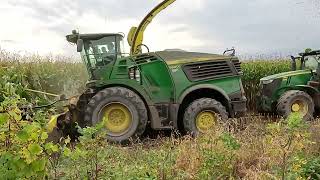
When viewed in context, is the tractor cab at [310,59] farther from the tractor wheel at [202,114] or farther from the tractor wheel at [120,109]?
the tractor wheel at [120,109]

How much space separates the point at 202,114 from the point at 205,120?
0.13 m

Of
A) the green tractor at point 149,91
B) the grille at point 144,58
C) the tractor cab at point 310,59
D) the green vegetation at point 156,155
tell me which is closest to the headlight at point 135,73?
the green tractor at point 149,91

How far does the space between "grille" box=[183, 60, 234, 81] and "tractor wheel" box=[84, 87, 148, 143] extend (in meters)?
1.20

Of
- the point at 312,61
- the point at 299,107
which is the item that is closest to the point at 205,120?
the point at 299,107

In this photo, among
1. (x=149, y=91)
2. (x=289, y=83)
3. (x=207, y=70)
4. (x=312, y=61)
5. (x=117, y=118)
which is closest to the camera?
(x=117, y=118)

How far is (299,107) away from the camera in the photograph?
12.0 m

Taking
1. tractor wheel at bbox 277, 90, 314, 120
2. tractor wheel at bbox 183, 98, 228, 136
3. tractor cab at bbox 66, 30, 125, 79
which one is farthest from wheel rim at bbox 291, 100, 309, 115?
tractor cab at bbox 66, 30, 125, 79

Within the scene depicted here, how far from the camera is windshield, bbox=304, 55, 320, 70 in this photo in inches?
502

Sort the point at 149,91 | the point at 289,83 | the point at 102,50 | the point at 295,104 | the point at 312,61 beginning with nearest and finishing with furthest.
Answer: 1. the point at 149,91
2. the point at 102,50
3. the point at 295,104
4. the point at 289,83
5. the point at 312,61

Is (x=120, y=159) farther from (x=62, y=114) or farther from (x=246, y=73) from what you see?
(x=246, y=73)

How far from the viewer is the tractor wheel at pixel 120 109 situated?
921 cm

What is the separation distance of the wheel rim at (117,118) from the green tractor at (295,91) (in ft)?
14.1

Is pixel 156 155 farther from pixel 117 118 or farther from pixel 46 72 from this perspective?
pixel 46 72

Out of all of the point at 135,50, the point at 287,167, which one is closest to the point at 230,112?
the point at 135,50
